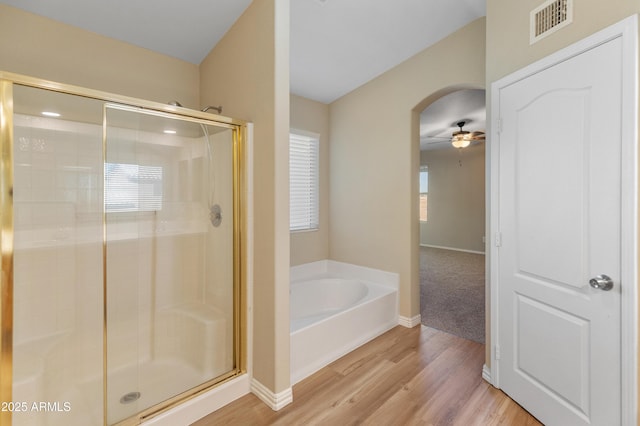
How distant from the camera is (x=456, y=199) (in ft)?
24.7

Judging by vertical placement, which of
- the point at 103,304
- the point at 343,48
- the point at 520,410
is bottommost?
the point at 520,410

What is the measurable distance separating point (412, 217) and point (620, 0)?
6.59 feet

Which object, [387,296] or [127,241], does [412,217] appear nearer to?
[387,296]

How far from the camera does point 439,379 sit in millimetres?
2158

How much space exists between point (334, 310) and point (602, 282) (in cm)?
229

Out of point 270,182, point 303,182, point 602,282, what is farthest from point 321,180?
point 602,282

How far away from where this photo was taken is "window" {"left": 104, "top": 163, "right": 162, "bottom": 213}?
1650 mm

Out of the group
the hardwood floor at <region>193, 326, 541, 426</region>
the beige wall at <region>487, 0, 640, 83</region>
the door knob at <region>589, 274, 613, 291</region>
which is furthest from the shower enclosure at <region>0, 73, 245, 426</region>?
the door knob at <region>589, 274, 613, 291</region>

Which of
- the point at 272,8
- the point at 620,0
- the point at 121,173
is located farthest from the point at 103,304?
the point at 620,0

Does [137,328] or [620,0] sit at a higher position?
[620,0]

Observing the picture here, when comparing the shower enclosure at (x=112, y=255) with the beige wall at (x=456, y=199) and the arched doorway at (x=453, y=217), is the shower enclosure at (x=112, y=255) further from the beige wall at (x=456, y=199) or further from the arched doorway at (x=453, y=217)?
the beige wall at (x=456, y=199)

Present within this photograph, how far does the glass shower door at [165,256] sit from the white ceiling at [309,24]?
0.95 m

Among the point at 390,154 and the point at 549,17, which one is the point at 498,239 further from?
the point at 390,154

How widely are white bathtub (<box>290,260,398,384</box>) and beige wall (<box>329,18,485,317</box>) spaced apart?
161 millimetres
